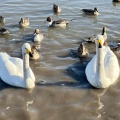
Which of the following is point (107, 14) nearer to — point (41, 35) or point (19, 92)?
point (41, 35)

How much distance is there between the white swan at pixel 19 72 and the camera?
12109 millimetres

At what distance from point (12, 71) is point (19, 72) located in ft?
0.83

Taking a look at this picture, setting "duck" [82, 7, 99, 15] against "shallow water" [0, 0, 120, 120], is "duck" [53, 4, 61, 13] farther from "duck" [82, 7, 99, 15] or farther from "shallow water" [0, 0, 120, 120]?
"duck" [82, 7, 99, 15]

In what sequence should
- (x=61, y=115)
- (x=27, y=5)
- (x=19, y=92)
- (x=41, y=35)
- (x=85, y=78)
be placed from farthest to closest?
(x=27, y=5)
(x=41, y=35)
(x=85, y=78)
(x=19, y=92)
(x=61, y=115)

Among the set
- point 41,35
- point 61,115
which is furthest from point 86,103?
point 41,35

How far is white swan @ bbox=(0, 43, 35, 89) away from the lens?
477 inches

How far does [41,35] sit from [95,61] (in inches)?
173

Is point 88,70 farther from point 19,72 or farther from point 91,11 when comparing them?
point 91,11

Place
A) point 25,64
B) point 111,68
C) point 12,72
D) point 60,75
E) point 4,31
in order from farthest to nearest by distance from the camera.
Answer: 1. point 4,31
2. point 60,75
3. point 111,68
4. point 12,72
5. point 25,64

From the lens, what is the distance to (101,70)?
40.0 ft

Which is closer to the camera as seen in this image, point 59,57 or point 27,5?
point 59,57

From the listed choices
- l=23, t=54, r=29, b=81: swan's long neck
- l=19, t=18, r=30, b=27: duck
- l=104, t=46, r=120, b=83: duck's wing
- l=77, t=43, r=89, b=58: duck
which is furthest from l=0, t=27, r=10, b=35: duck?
l=104, t=46, r=120, b=83: duck's wing

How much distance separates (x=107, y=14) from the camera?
19.9m

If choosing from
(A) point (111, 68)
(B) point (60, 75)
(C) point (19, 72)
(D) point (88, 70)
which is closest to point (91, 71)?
(D) point (88, 70)
